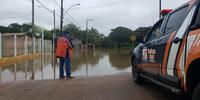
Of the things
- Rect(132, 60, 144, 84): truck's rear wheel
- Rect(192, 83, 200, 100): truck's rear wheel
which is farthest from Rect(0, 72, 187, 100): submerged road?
Rect(192, 83, 200, 100): truck's rear wheel

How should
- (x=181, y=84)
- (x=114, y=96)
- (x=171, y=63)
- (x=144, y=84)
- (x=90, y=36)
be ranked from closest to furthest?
1. (x=181, y=84)
2. (x=171, y=63)
3. (x=114, y=96)
4. (x=144, y=84)
5. (x=90, y=36)

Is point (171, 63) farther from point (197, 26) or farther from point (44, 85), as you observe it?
point (44, 85)

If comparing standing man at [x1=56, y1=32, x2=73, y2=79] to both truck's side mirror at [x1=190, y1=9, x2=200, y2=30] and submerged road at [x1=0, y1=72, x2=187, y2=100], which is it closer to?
submerged road at [x1=0, y1=72, x2=187, y2=100]

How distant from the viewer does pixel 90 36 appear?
10581cm

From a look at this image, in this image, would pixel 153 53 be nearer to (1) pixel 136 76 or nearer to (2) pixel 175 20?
(2) pixel 175 20

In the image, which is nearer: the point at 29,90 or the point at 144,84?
the point at 29,90

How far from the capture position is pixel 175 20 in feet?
19.1

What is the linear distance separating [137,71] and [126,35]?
88.6 metres

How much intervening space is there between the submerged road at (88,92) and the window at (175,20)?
1.53 metres

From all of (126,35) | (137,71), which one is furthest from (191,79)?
(126,35)

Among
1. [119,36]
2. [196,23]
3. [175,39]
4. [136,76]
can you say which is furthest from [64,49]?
[119,36]

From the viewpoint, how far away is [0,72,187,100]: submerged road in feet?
23.6

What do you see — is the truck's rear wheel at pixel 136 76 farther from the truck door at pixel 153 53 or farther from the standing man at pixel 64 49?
the standing man at pixel 64 49

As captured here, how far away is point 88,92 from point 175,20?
3.06 meters
